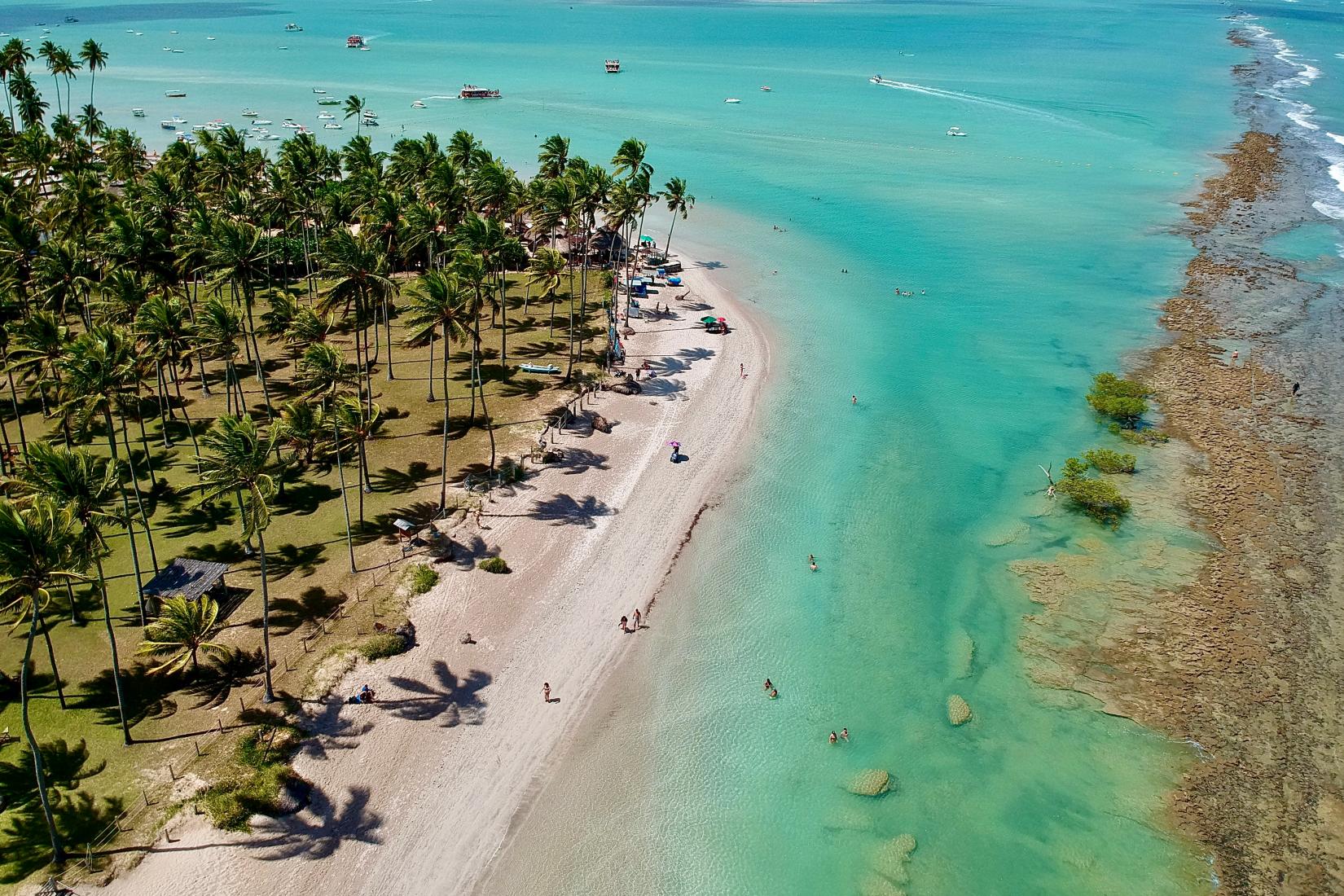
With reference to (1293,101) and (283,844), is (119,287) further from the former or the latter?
(1293,101)

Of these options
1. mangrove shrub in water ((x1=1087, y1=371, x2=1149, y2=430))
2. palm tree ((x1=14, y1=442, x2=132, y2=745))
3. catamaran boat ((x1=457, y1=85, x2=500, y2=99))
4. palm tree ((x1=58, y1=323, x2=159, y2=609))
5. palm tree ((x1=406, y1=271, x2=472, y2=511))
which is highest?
catamaran boat ((x1=457, y1=85, x2=500, y2=99))

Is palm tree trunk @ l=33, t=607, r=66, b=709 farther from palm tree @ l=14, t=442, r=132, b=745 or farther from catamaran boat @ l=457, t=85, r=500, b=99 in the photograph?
catamaran boat @ l=457, t=85, r=500, b=99

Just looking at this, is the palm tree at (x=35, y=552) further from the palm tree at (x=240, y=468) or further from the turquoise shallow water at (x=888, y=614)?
the turquoise shallow water at (x=888, y=614)

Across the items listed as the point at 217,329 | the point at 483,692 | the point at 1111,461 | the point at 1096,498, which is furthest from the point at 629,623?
the point at 1111,461

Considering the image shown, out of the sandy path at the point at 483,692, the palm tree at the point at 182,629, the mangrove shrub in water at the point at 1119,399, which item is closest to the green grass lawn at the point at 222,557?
the palm tree at the point at 182,629

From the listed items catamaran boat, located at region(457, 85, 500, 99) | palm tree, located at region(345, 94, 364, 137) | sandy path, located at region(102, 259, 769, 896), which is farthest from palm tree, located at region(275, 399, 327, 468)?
catamaran boat, located at region(457, 85, 500, 99)

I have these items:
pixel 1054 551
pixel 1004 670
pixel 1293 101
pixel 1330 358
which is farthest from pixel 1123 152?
pixel 1004 670
